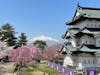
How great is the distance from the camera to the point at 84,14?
146ft

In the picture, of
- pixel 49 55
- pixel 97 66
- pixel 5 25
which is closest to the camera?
pixel 97 66

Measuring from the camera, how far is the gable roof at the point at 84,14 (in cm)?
4481

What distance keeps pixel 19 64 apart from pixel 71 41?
36.5ft

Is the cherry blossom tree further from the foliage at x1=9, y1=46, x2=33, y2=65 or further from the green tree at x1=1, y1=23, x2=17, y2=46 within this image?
the green tree at x1=1, y1=23, x2=17, y2=46

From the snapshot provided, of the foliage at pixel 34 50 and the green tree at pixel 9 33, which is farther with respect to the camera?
the green tree at pixel 9 33

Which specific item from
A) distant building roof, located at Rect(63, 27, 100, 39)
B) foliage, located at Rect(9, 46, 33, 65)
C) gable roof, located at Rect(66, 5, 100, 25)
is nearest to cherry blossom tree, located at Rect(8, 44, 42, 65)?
foliage, located at Rect(9, 46, 33, 65)

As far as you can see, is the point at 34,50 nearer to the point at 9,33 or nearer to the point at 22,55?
the point at 22,55

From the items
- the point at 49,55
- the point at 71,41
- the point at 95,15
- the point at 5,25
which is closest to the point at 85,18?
the point at 95,15

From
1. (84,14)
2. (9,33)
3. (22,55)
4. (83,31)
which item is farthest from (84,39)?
(9,33)

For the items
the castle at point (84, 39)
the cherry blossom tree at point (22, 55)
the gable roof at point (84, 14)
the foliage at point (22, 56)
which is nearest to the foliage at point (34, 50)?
the cherry blossom tree at point (22, 55)

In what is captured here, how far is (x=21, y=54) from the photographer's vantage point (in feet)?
167

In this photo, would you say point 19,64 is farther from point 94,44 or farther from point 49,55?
point 49,55

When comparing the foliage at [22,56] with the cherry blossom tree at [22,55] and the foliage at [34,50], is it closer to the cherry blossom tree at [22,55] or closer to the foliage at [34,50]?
the cherry blossom tree at [22,55]

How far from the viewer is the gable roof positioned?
1764 inches
